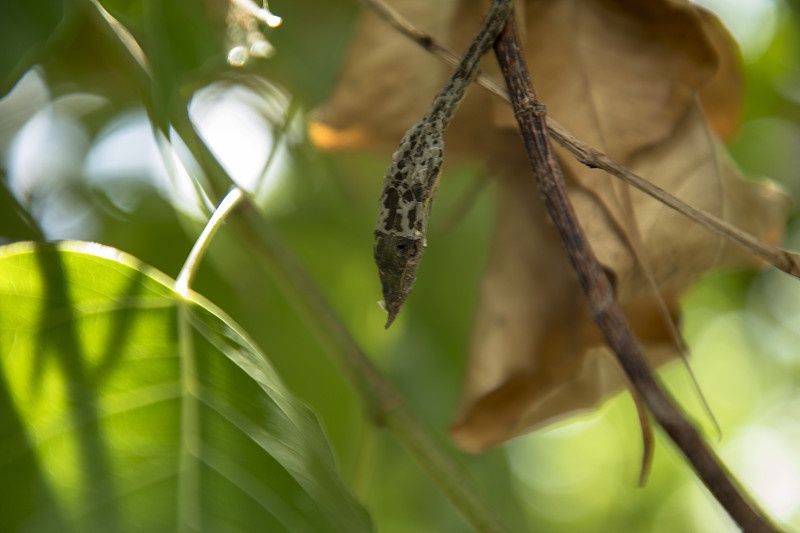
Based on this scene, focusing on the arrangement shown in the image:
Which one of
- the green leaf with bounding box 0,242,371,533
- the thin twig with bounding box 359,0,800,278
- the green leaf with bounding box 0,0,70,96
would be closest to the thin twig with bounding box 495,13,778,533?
the thin twig with bounding box 359,0,800,278

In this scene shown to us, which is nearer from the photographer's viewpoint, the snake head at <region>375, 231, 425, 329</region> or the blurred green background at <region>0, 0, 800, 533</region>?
the snake head at <region>375, 231, 425, 329</region>

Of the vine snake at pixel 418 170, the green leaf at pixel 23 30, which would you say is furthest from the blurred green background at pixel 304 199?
the vine snake at pixel 418 170

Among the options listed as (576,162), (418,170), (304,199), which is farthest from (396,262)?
(304,199)

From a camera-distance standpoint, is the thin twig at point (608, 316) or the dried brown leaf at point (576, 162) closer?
the thin twig at point (608, 316)

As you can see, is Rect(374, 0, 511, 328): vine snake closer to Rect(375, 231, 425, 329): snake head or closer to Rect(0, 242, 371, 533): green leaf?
Rect(375, 231, 425, 329): snake head

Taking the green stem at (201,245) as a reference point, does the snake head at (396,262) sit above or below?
above

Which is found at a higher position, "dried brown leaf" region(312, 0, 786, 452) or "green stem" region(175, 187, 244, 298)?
"dried brown leaf" region(312, 0, 786, 452)

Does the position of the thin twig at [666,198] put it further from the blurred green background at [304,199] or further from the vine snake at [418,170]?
the blurred green background at [304,199]
